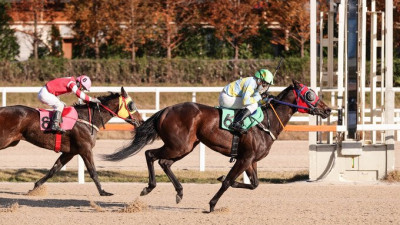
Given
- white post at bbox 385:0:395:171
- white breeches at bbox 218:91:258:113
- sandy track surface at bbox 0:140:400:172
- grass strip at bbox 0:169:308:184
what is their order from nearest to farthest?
1. white breeches at bbox 218:91:258:113
2. white post at bbox 385:0:395:171
3. grass strip at bbox 0:169:308:184
4. sandy track surface at bbox 0:140:400:172

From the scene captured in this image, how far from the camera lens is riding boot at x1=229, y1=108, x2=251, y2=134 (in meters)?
8.70

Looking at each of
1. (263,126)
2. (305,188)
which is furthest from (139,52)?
(263,126)

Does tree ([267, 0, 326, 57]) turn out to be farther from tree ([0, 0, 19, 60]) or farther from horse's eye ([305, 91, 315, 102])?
horse's eye ([305, 91, 315, 102])

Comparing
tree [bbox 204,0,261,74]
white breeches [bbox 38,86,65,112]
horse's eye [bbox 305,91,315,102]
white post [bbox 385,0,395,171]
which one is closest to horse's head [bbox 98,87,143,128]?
white breeches [bbox 38,86,65,112]

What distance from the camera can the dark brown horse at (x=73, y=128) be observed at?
9.59 m

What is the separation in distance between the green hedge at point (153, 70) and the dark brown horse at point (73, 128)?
12.2 m

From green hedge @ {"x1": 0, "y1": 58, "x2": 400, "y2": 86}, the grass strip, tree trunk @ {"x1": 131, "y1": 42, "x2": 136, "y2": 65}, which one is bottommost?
the grass strip

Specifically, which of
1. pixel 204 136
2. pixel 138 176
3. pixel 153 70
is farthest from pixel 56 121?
pixel 153 70

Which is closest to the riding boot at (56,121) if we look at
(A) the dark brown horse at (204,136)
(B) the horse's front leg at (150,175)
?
(A) the dark brown horse at (204,136)

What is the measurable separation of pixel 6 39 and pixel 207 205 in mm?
16651

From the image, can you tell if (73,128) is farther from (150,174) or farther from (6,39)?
(6,39)

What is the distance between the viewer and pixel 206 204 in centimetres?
934

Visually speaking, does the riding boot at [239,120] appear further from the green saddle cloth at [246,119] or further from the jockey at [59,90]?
the jockey at [59,90]

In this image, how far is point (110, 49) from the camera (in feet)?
80.8
